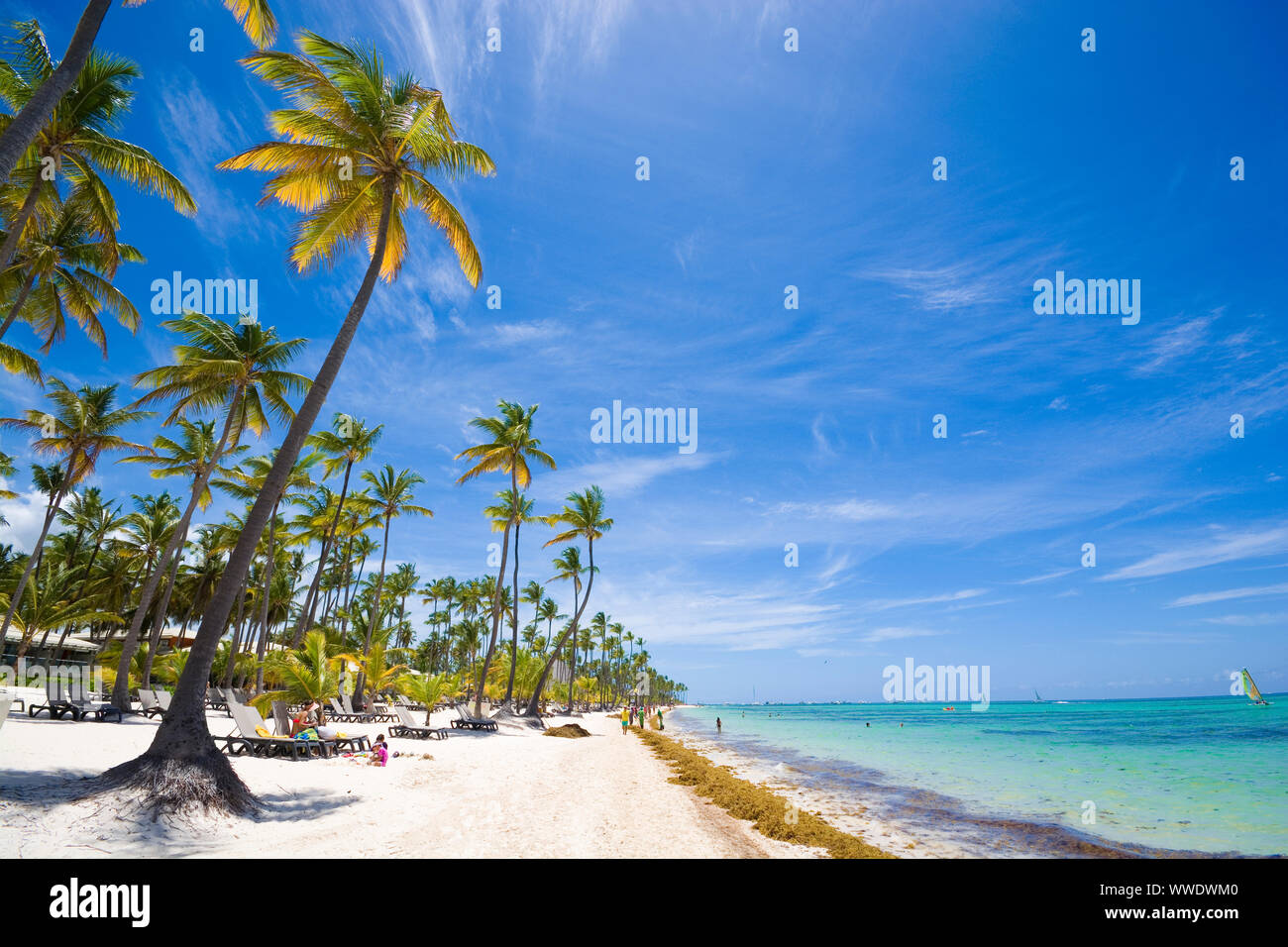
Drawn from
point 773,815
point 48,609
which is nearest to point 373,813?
point 773,815

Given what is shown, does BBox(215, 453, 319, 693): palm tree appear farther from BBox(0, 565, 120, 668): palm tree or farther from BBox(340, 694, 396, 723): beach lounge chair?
BBox(0, 565, 120, 668): palm tree

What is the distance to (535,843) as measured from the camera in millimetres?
7531

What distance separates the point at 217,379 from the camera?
19.4 m

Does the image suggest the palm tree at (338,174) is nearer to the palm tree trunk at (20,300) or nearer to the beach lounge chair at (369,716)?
the palm tree trunk at (20,300)

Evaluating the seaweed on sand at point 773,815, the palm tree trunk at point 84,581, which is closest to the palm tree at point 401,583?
the palm tree trunk at point 84,581

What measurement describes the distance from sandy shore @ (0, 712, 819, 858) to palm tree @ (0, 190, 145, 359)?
1053cm

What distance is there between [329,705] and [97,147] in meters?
20.4

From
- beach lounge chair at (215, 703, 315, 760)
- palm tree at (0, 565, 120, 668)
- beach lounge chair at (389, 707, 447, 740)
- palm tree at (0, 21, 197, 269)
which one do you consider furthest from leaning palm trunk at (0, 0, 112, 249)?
palm tree at (0, 565, 120, 668)

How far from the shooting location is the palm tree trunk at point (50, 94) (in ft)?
24.6

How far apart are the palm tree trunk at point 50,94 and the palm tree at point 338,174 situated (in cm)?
217

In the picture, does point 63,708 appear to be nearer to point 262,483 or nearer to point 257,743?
point 257,743
